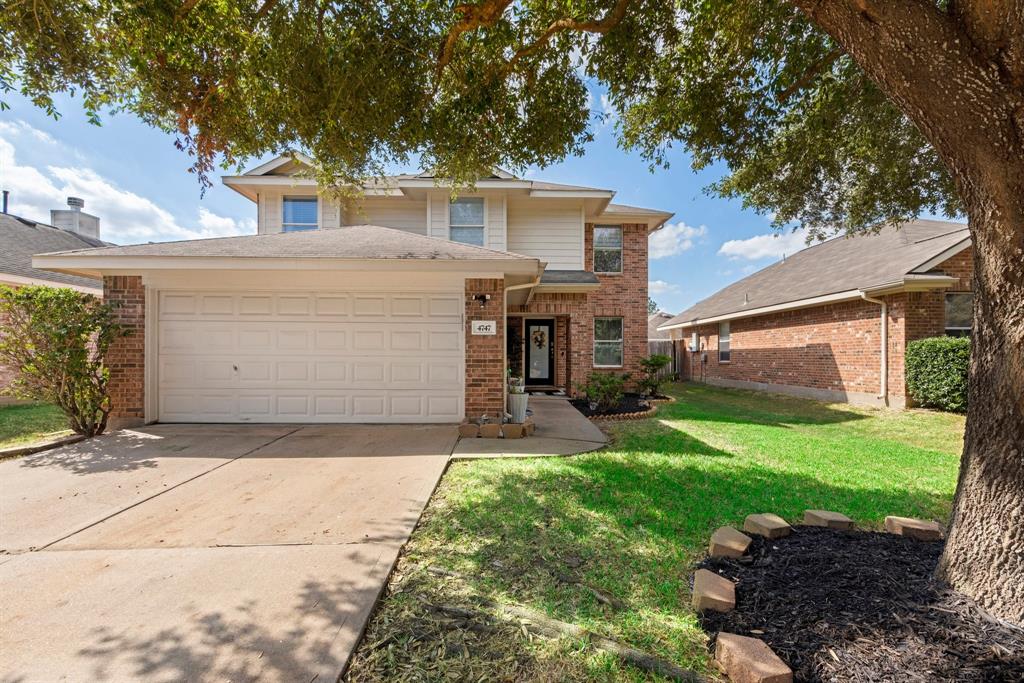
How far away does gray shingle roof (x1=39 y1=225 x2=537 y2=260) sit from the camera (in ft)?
21.6

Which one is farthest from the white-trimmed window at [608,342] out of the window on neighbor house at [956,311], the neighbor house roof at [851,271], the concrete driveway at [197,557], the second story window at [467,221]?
the concrete driveway at [197,557]

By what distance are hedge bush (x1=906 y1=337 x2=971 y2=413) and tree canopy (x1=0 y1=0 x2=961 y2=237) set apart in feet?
13.7

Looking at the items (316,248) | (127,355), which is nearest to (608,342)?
(316,248)

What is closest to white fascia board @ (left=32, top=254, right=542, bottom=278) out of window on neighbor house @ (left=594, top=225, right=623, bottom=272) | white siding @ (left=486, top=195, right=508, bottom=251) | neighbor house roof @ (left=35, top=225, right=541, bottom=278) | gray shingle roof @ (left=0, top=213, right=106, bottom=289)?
neighbor house roof @ (left=35, top=225, right=541, bottom=278)

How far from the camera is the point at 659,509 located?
12.3 feet

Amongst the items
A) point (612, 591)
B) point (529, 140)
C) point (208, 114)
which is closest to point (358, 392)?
point (208, 114)

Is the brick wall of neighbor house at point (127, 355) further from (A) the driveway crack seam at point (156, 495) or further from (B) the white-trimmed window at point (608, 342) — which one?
(B) the white-trimmed window at point (608, 342)

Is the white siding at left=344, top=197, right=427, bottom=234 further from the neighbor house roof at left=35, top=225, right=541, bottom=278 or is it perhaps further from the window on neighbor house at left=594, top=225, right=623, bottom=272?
the window on neighbor house at left=594, top=225, right=623, bottom=272

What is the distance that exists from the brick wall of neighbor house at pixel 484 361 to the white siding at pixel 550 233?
16.8 feet

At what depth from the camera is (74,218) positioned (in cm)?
1755

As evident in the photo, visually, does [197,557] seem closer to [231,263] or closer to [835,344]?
[231,263]

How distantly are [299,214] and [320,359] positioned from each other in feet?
21.7

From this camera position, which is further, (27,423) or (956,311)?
(956,311)

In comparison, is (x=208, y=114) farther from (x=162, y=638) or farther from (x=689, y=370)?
(x=689, y=370)
